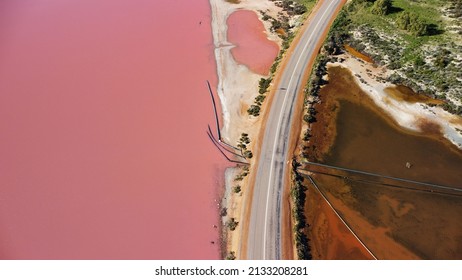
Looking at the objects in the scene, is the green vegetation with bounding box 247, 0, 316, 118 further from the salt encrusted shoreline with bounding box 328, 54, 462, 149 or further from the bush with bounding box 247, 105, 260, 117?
the salt encrusted shoreline with bounding box 328, 54, 462, 149

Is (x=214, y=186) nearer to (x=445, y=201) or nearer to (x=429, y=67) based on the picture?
(x=445, y=201)

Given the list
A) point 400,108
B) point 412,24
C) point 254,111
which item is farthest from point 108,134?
point 412,24

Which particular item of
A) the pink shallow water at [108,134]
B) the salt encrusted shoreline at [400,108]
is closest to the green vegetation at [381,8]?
the salt encrusted shoreline at [400,108]

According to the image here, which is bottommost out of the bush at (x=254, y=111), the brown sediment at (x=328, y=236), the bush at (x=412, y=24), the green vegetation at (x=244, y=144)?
the brown sediment at (x=328, y=236)

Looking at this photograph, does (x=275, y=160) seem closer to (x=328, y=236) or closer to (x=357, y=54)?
(x=328, y=236)

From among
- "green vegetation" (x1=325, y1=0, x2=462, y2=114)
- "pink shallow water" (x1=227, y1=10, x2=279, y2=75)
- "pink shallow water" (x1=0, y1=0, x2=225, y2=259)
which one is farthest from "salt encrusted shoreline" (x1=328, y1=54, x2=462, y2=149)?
"pink shallow water" (x1=0, y1=0, x2=225, y2=259)

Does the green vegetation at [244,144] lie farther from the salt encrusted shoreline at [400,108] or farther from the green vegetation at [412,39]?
the green vegetation at [412,39]
